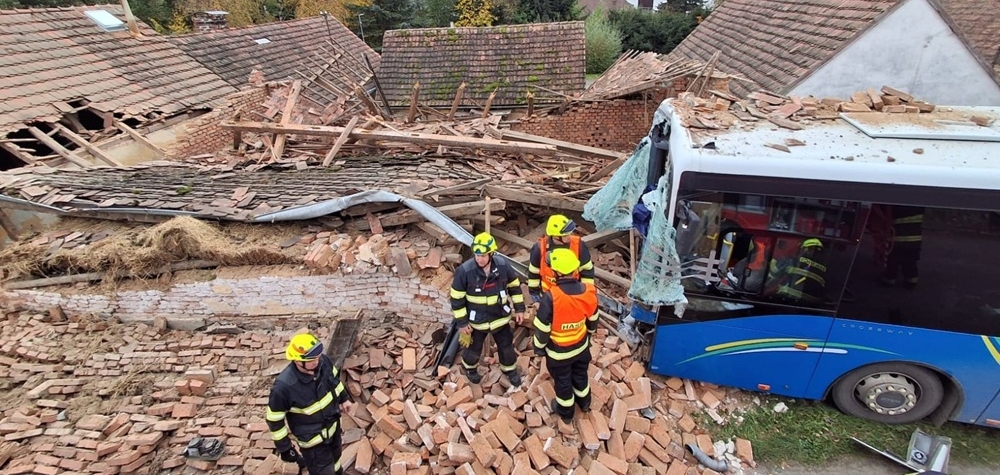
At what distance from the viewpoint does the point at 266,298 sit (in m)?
6.57

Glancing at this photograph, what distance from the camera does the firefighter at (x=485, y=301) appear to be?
4.93 meters

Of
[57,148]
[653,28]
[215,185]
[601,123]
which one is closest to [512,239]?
[215,185]

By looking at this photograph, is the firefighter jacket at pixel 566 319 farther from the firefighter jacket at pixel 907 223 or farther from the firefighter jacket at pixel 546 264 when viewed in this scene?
the firefighter jacket at pixel 907 223

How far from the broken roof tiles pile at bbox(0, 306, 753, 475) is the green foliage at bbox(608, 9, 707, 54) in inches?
1146

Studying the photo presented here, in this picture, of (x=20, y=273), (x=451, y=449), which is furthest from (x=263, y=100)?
(x=451, y=449)

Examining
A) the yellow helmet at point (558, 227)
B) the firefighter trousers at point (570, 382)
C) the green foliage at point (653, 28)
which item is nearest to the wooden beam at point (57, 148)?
the yellow helmet at point (558, 227)

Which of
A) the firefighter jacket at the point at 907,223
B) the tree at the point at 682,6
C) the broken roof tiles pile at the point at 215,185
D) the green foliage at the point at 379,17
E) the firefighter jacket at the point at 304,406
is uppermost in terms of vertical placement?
the tree at the point at 682,6

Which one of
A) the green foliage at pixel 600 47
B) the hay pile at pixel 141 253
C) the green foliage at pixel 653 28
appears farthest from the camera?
the green foliage at pixel 653 28

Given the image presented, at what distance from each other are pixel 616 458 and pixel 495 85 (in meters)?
12.6

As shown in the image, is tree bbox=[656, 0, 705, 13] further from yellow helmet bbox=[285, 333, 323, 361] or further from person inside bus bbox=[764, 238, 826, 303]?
yellow helmet bbox=[285, 333, 323, 361]

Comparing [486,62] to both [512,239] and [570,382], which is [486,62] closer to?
[512,239]

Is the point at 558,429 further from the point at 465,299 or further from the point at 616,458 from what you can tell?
the point at 465,299

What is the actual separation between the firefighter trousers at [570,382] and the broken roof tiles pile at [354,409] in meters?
0.18

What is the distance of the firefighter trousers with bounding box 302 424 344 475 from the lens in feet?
14.5
